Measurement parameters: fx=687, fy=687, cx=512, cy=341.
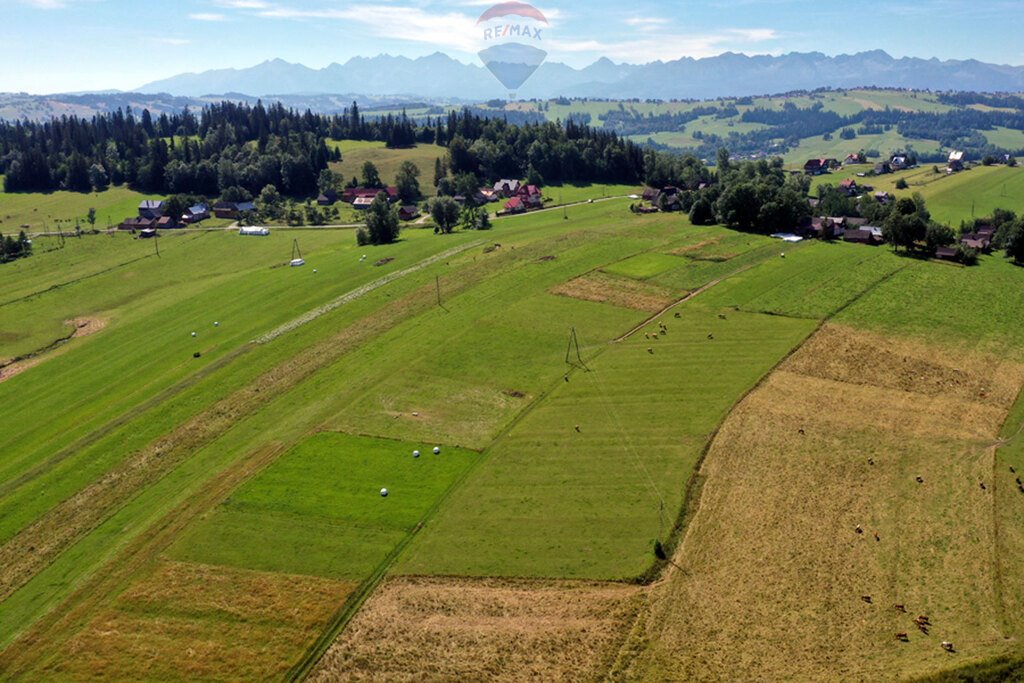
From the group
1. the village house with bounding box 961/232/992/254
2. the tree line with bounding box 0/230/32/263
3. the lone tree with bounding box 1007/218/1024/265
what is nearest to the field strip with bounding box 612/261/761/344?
the village house with bounding box 961/232/992/254

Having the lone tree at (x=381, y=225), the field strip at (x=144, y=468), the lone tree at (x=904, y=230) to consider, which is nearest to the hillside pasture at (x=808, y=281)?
the lone tree at (x=904, y=230)

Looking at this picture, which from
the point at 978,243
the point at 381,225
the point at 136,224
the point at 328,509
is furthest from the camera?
the point at 136,224

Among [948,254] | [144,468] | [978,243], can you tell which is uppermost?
[978,243]

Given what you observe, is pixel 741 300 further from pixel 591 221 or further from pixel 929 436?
pixel 591 221

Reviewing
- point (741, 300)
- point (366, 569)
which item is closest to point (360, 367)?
point (366, 569)

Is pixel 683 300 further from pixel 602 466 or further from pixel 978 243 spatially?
pixel 978 243

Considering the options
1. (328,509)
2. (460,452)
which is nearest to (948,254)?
(460,452)

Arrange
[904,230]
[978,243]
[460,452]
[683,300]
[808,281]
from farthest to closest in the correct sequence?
[978,243] < [904,230] < [808,281] < [683,300] < [460,452]

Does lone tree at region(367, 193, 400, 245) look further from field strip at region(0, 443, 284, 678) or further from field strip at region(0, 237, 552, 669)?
field strip at region(0, 443, 284, 678)
